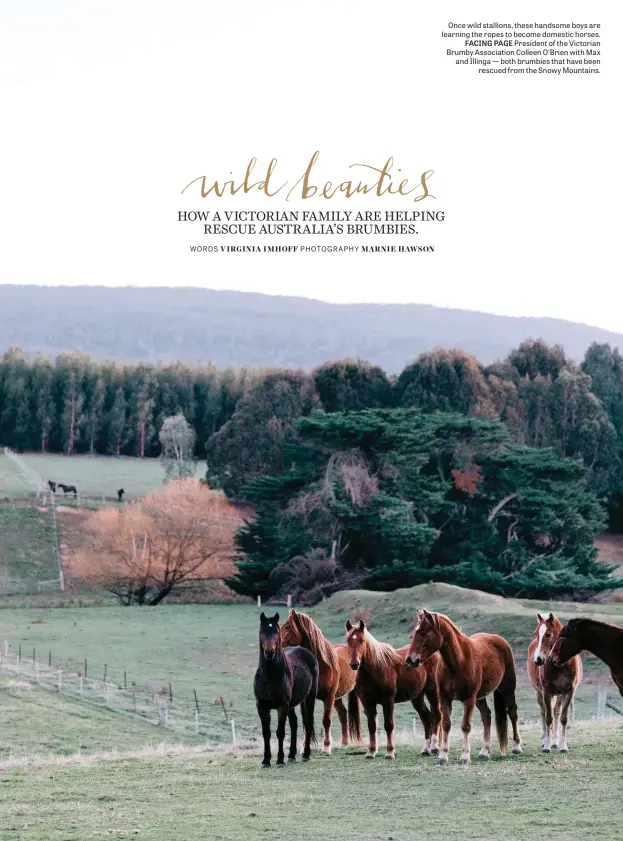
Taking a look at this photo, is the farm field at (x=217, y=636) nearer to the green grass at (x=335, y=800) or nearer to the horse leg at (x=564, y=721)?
A: the green grass at (x=335, y=800)

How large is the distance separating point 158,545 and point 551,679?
50219 millimetres

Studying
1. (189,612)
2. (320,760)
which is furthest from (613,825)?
(189,612)

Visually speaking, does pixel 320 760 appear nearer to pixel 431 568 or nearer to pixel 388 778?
pixel 388 778

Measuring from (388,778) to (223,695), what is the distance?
19.9 meters

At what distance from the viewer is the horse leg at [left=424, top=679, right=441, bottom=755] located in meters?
18.8

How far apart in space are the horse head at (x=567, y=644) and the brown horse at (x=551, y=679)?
437 mm

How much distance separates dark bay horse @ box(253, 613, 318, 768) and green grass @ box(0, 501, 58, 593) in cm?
4900

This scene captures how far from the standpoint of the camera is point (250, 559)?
2507 inches

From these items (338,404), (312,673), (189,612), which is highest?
(338,404)

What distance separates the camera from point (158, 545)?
67125 millimetres

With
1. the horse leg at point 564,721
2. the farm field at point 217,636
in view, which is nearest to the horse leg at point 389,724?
the horse leg at point 564,721

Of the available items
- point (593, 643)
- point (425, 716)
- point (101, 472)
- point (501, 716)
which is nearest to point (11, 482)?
point (101, 472)

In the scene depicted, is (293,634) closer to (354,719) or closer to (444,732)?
(354,719)

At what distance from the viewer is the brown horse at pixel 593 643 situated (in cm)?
1650
